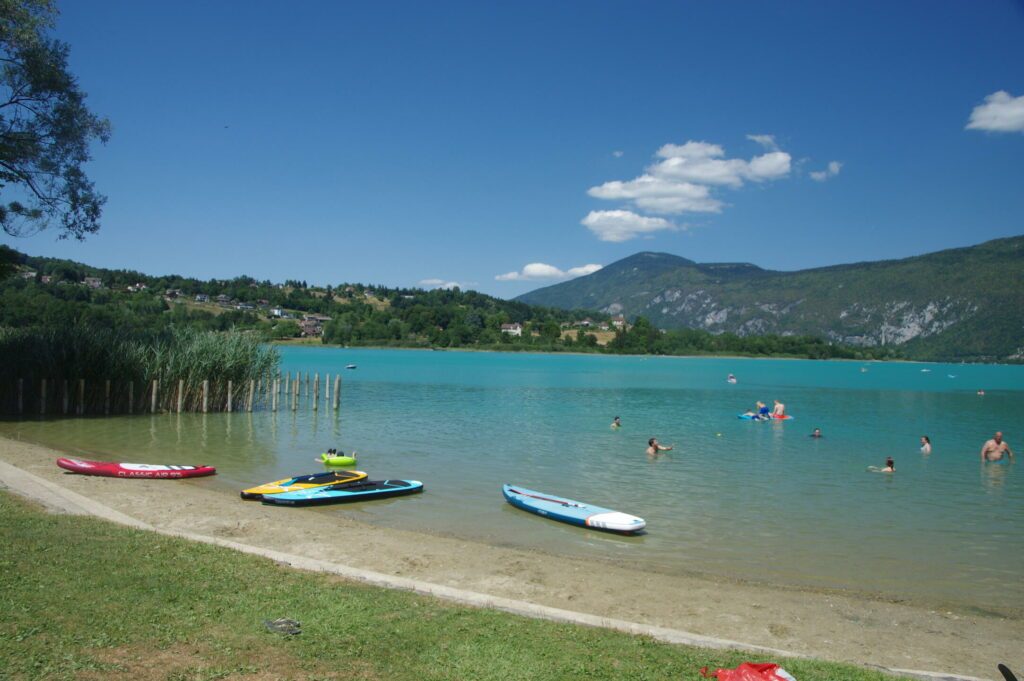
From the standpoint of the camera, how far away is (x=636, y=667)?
6.74m

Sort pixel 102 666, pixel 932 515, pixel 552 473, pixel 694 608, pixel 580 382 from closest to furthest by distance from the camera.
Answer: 1. pixel 102 666
2. pixel 694 608
3. pixel 932 515
4. pixel 552 473
5. pixel 580 382

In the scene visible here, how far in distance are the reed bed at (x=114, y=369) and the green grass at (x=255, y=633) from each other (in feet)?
84.3

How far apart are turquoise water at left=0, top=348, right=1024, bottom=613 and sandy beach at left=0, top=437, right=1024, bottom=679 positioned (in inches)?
48.0

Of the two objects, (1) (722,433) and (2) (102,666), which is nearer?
(2) (102,666)

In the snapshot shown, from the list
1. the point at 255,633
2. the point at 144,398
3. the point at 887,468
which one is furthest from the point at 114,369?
the point at 887,468

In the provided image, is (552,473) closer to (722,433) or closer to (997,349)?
(722,433)

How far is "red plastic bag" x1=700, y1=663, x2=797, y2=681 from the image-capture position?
21.0 feet

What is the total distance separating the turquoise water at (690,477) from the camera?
47.0 ft

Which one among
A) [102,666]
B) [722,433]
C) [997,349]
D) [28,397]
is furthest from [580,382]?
[997,349]

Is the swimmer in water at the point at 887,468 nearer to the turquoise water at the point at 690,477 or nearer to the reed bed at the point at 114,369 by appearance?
the turquoise water at the point at 690,477

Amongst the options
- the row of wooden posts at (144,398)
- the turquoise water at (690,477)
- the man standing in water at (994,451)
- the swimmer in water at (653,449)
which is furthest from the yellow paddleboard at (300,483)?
the man standing in water at (994,451)

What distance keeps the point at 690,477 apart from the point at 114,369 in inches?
1011

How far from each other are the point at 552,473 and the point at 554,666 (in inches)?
676

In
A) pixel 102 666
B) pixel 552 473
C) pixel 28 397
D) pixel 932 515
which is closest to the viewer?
pixel 102 666
